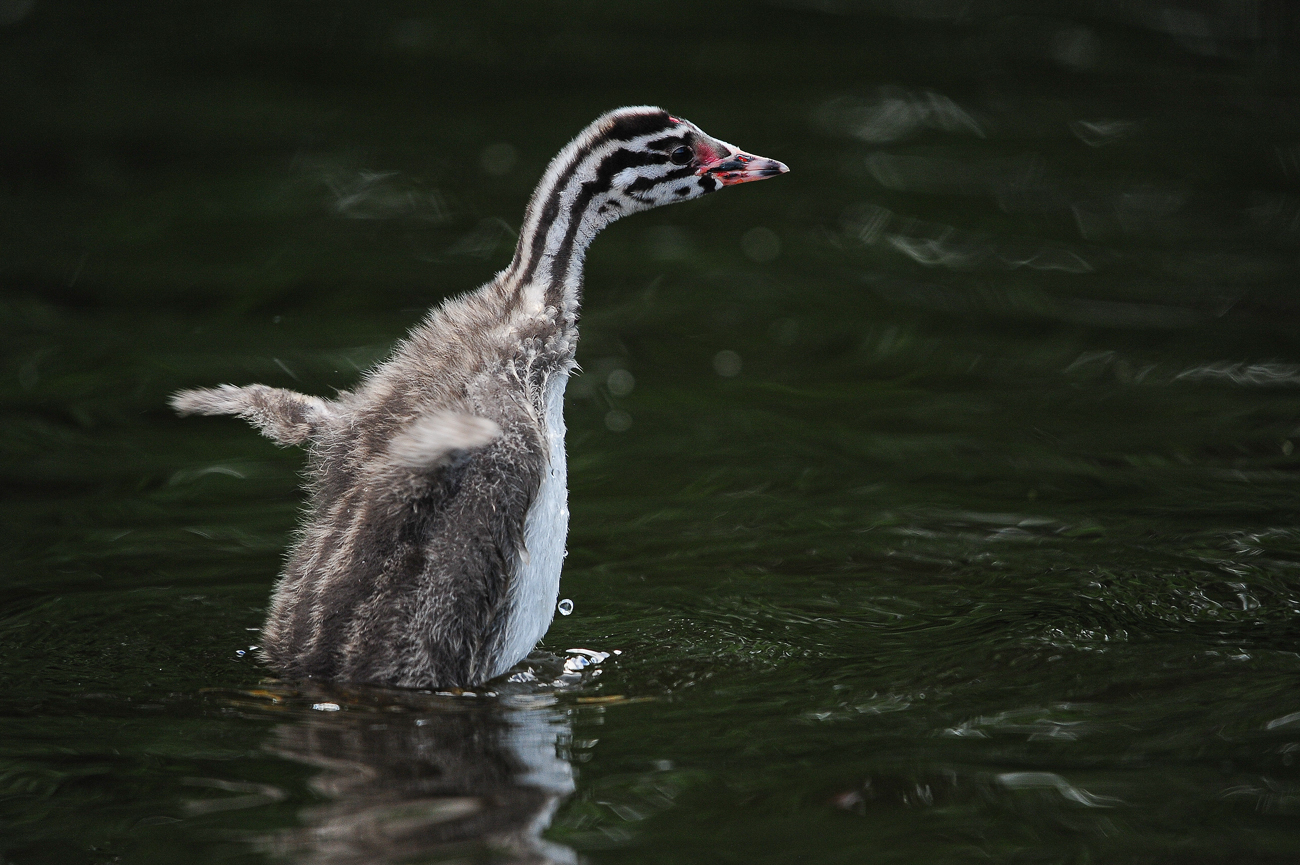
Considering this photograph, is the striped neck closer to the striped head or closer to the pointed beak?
the striped head

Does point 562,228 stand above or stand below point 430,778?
above

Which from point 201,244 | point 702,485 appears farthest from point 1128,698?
point 201,244

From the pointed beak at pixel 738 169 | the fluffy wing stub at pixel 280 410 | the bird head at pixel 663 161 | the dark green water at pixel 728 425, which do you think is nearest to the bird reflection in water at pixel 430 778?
the dark green water at pixel 728 425

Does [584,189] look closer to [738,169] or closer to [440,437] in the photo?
[738,169]

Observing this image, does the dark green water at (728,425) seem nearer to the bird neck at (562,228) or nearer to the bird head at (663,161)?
the bird neck at (562,228)

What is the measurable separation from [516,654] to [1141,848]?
262 centimetres

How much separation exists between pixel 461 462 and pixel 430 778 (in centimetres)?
139

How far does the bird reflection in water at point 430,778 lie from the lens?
532cm

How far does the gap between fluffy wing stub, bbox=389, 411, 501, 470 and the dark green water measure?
939 millimetres

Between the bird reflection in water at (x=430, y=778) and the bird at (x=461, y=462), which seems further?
the bird at (x=461, y=462)

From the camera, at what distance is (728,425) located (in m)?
9.80

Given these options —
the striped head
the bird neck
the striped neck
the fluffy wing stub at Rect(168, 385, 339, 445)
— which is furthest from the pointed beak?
the fluffy wing stub at Rect(168, 385, 339, 445)

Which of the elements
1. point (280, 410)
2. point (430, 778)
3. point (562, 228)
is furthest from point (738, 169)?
point (430, 778)

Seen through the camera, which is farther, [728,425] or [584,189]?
[728,425]
